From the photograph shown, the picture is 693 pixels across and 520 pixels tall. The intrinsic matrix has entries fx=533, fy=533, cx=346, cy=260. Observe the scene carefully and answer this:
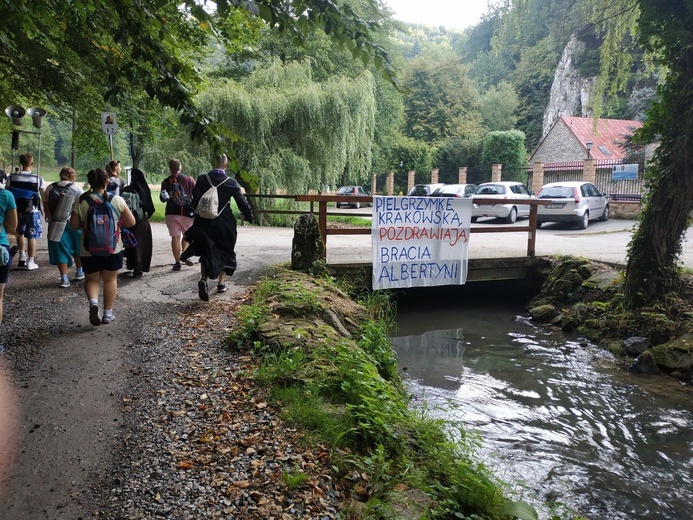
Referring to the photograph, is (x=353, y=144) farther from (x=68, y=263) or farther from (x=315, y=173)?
(x=68, y=263)

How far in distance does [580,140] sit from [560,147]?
2.71 metres

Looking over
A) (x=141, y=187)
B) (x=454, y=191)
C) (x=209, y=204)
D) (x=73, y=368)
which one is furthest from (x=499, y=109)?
(x=73, y=368)

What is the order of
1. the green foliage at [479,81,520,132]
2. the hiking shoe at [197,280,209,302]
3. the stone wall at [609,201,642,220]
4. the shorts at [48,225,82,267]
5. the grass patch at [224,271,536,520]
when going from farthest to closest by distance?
1. the green foliage at [479,81,520,132]
2. the stone wall at [609,201,642,220]
3. the shorts at [48,225,82,267]
4. the hiking shoe at [197,280,209,302]
5. the grass patch at [224,271,536,520]

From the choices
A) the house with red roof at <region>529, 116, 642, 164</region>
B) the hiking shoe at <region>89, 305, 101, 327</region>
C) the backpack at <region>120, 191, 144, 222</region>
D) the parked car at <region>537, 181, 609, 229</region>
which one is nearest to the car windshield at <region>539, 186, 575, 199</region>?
the parked car at <region>537, 181, 609, 229</region>

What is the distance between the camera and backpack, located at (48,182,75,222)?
289 inches

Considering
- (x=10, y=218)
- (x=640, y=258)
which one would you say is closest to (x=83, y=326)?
(x=10, y=218)

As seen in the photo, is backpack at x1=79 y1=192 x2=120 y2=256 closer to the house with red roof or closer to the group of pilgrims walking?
the group of pilgrims walking

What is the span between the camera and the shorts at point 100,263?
5879 millimetres

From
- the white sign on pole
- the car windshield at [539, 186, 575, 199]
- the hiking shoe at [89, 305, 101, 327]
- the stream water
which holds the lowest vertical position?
the stream water

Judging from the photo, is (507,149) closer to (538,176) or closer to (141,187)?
(538,176)

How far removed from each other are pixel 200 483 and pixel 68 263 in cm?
591

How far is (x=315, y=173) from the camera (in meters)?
21.3

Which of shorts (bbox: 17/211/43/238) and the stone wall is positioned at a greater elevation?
the stone wall

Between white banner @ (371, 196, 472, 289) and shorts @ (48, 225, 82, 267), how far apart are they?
15.7 ft
